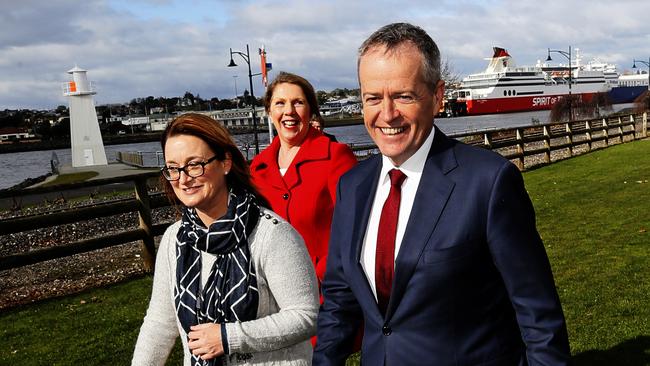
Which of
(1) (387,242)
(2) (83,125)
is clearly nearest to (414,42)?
(1) (387,242)

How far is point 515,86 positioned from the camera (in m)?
94.0

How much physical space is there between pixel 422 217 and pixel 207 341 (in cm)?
97

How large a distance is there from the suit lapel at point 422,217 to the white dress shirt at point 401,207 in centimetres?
5

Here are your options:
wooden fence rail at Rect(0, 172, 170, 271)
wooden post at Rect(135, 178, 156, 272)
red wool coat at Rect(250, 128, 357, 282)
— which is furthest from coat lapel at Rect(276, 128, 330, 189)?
wooden post at Rect(135, 178, 156, 272)

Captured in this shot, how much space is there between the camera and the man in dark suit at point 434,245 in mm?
1646

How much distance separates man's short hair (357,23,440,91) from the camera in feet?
5.68

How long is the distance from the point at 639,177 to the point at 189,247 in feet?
43.4

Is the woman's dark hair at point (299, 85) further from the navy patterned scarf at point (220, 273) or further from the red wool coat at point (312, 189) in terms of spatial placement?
the navy patterned scarf at point (220, 273)

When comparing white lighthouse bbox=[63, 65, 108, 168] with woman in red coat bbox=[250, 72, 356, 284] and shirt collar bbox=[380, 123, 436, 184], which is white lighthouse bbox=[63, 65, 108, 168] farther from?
shirt collar bbox=[380, 123, 436, 184]

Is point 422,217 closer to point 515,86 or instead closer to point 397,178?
point 397,178

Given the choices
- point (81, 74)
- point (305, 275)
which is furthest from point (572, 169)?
point (81, 74)

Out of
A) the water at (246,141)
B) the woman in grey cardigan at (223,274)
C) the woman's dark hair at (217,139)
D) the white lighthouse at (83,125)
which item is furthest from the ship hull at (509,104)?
the woman in grey cardigan at (223,274)

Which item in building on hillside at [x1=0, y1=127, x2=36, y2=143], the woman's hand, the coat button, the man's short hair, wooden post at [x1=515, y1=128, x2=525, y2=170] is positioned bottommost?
wooden post at [x1=515, y1=128, x2=525, y2=170]

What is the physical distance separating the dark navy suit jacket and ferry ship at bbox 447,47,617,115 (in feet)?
303
